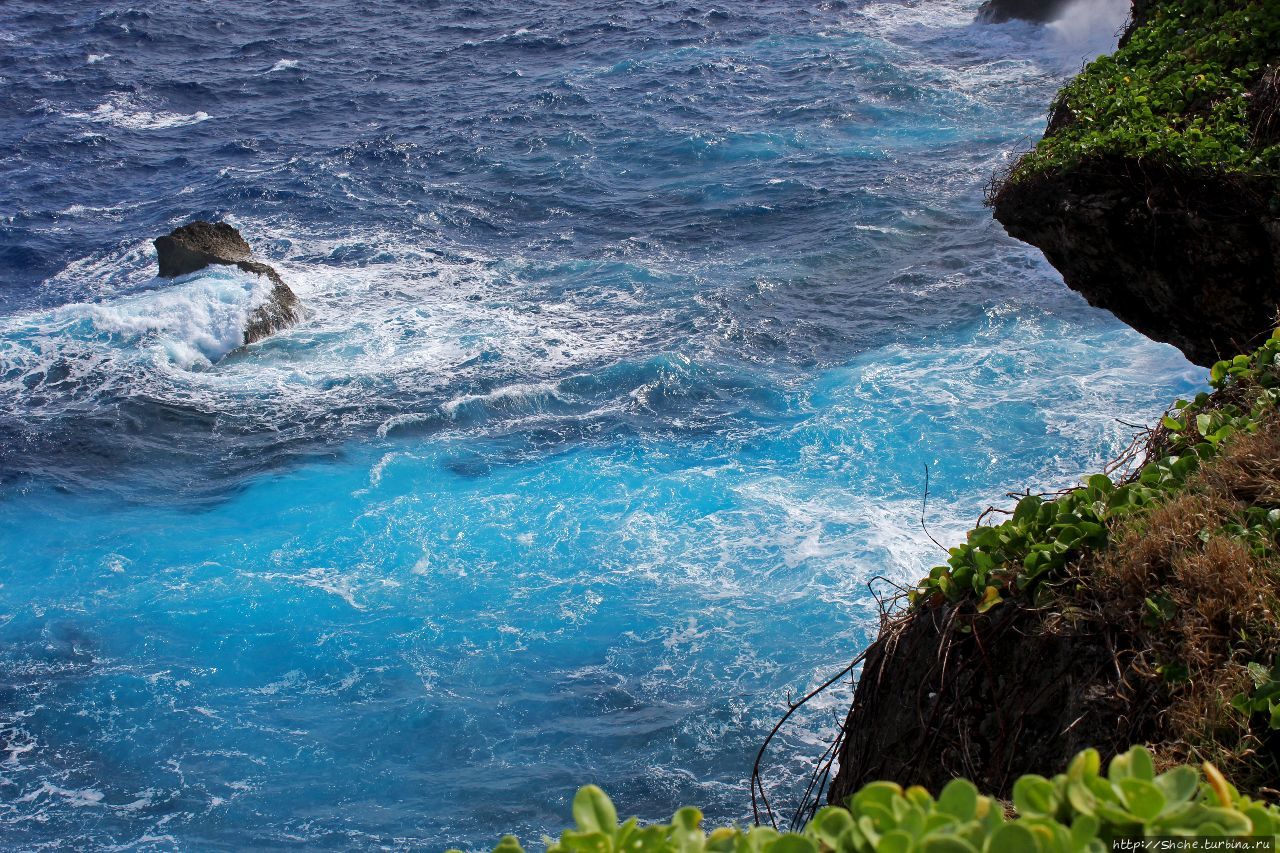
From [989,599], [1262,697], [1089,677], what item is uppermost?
[1262,697]

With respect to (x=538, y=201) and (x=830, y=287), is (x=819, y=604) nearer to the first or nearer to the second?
(x=830, y=287)

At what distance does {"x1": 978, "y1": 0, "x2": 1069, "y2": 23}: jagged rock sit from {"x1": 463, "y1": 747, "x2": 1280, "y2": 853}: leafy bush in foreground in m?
30.8

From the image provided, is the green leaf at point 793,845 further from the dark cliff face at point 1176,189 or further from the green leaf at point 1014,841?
the dark cliff face at point 1176,189

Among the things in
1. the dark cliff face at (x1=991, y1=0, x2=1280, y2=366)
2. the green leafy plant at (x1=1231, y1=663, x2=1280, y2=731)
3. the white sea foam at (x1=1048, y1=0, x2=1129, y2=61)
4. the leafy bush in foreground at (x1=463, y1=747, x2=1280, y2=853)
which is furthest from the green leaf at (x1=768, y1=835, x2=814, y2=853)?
the white sea foam at (x1=1048, y1=0, x2=1129, y2=61)

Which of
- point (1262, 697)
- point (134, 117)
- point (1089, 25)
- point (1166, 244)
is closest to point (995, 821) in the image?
point (1262, 697)

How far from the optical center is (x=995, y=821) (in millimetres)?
2334

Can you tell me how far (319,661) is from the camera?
398 inches

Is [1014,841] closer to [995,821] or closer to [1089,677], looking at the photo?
[995,821]

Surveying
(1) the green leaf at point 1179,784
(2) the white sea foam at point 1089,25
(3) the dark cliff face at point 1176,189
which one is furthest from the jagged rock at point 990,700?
(2) the white sea foam at point 1089,25

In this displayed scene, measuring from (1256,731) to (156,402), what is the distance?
14191mm

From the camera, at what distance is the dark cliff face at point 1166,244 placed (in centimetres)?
759

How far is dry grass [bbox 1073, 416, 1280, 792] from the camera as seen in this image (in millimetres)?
3717

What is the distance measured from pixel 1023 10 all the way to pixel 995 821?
3140cm

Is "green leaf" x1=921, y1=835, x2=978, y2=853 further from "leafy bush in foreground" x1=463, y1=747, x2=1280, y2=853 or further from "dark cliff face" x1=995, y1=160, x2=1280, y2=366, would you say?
"dark cliff face" x1=995, y1=160, x2=1280, y2=366
